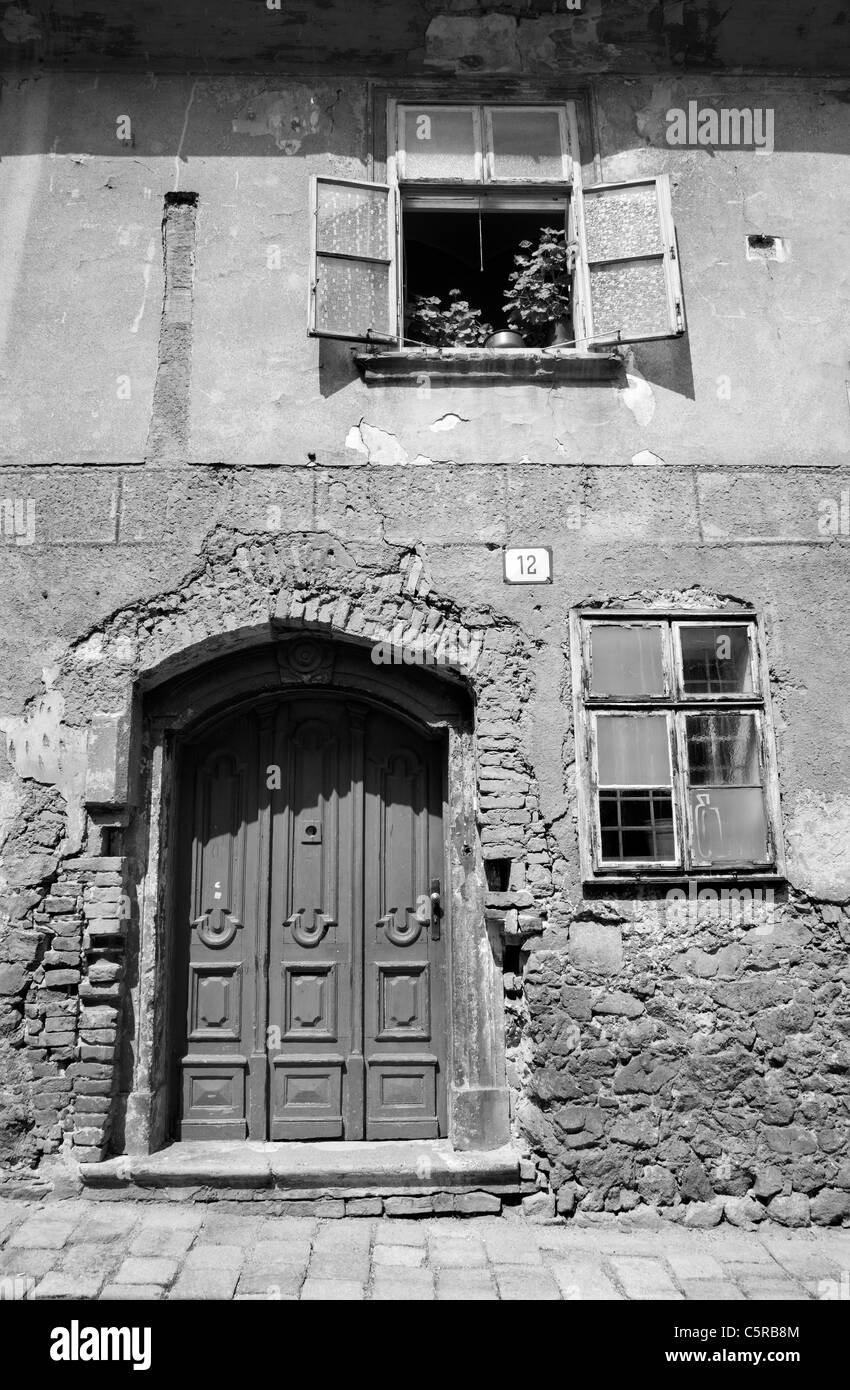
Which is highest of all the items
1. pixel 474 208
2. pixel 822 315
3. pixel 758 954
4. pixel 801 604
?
pixel 474 208

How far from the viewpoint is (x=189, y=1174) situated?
4.62m

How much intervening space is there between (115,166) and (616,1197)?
19.6ft

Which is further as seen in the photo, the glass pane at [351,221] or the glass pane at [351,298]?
the glass pane at [351,221]

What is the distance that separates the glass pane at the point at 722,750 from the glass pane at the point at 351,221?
3074 millimetres

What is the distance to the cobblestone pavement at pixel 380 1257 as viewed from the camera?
3.83 meters

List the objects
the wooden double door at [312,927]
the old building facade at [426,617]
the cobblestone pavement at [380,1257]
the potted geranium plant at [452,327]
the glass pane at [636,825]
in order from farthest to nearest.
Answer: the potted geranium plant at [452,327] → the wooden double door at [312,927] → the glass pane at [636,825] → the old building facade at [426,617] → the cobblestone pavement at [380,1257]

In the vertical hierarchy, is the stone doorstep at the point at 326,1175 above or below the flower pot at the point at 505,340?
below

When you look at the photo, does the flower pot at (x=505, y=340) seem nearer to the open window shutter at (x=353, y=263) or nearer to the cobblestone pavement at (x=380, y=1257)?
the open window shutter at (x=353, y=263)

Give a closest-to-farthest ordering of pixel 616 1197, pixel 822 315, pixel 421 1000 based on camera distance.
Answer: pixel 616 1197
pixel 421 1000
pixel 822 315

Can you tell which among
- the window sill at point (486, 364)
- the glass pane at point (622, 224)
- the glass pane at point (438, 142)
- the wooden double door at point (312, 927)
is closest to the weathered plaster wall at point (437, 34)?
the glass pane at point (438, 142)

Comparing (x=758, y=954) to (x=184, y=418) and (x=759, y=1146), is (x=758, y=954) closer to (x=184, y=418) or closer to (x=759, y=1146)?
(x=759, y=1146)

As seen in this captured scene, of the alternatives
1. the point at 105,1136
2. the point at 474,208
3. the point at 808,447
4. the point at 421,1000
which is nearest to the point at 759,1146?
the point at 421,1000

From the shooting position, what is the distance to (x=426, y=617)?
5125 millimetres

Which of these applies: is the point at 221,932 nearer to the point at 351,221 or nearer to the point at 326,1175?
the point at 326,1175
